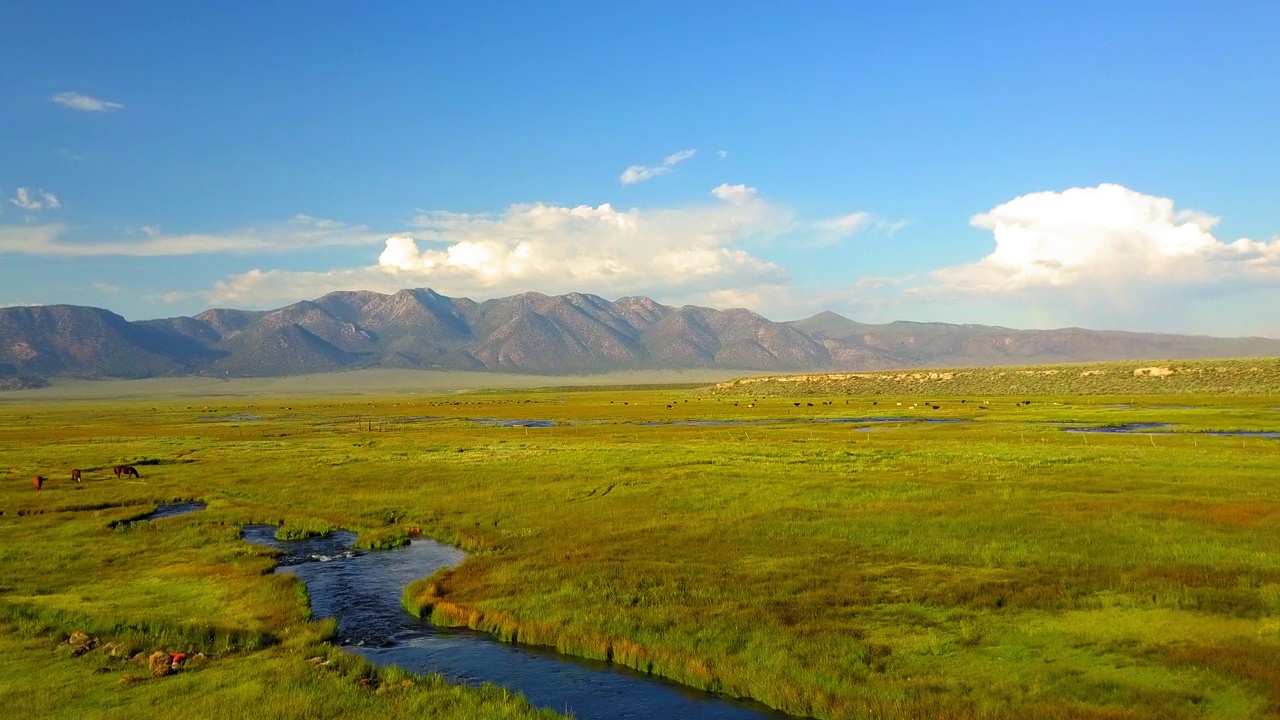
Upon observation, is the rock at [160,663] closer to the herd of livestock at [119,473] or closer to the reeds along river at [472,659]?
the reeds along river at [472,659]

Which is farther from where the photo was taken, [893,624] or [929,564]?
[929,564]

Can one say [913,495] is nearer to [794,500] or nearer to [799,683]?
[794,500]

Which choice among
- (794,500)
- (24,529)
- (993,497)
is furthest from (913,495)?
(24,529)

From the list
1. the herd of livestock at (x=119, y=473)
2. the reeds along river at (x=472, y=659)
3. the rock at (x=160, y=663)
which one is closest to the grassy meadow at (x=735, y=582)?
the rock at (x=160, y=663)

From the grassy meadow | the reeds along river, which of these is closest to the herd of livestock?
the grassy meadow

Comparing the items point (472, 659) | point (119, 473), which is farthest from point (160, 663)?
point (119, 473)

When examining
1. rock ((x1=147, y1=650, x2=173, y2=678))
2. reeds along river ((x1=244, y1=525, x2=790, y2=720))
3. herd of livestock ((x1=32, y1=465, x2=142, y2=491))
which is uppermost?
rock ((x1=147, y1=650, x2=173, y2=678))

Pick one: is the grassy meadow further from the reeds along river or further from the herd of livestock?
the herd of livestock
